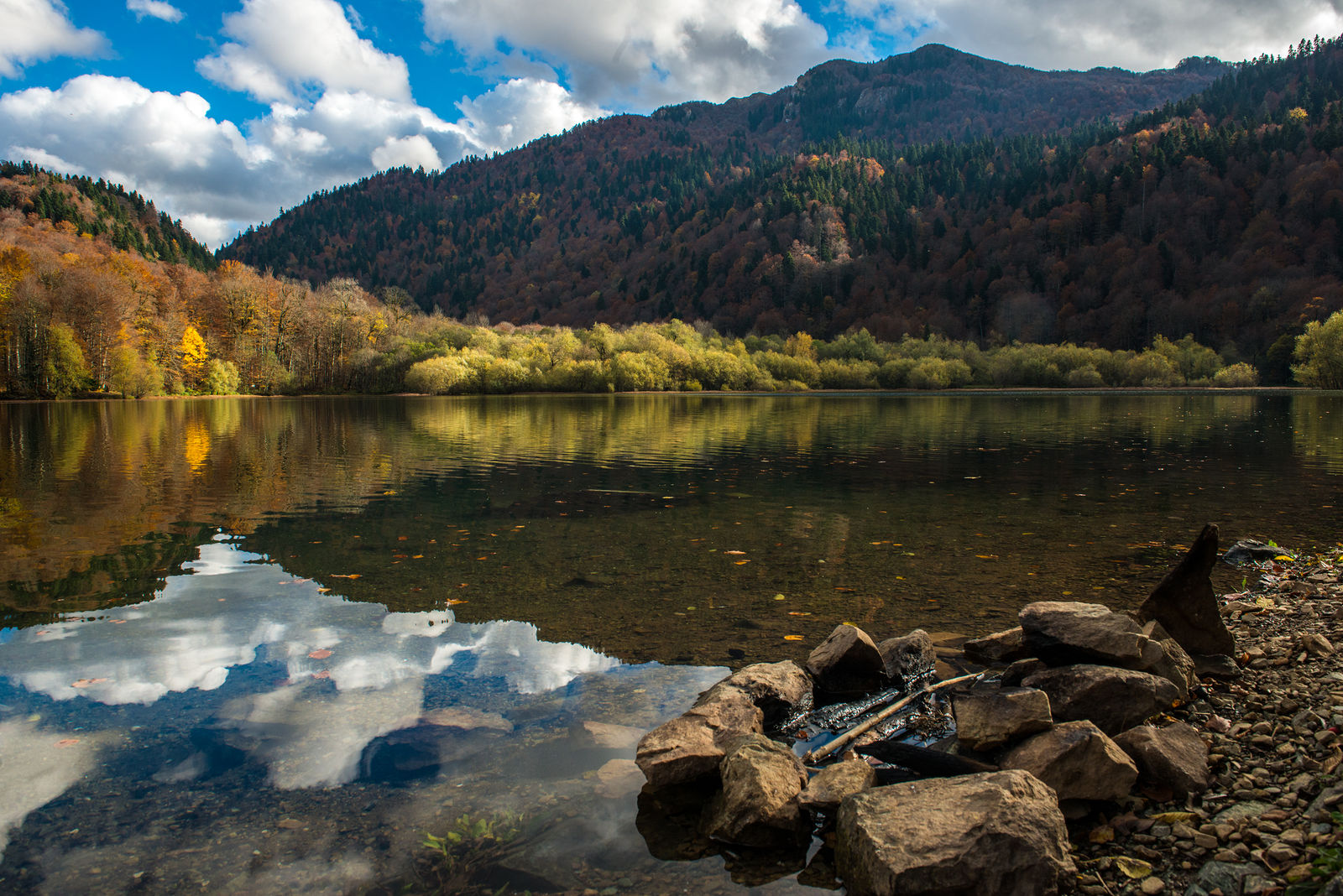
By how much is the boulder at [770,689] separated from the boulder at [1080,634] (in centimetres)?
228

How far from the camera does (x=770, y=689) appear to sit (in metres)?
6.88

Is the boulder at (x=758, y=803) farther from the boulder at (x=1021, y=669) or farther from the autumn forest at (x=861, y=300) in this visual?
the autumn forest at (x=861, y=300)

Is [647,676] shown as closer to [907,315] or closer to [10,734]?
[10,734]

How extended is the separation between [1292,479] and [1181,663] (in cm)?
1933

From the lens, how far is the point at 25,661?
801 cm

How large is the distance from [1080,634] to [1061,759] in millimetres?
1984

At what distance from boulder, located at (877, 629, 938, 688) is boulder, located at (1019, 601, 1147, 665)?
98 centimetres

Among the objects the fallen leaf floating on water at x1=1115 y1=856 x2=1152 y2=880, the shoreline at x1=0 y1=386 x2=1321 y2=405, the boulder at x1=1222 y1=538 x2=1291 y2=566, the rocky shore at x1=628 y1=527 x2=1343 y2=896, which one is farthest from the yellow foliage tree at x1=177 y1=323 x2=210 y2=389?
the fallen leaf floating on water at x1=1115 y1=856 x2=1152 y2=880

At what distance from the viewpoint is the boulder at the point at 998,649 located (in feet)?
26.2

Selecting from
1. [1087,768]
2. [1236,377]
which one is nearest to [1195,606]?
[1087,768]

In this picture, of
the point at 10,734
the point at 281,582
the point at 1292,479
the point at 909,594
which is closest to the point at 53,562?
the point at 281,582

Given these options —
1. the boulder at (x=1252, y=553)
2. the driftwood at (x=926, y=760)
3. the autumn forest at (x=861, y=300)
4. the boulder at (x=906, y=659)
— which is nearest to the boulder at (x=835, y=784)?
the driftwood at (x=926, y=760)

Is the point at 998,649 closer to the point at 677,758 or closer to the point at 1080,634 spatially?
the point at 1080,634

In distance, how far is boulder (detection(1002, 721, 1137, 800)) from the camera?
17.1 feet
